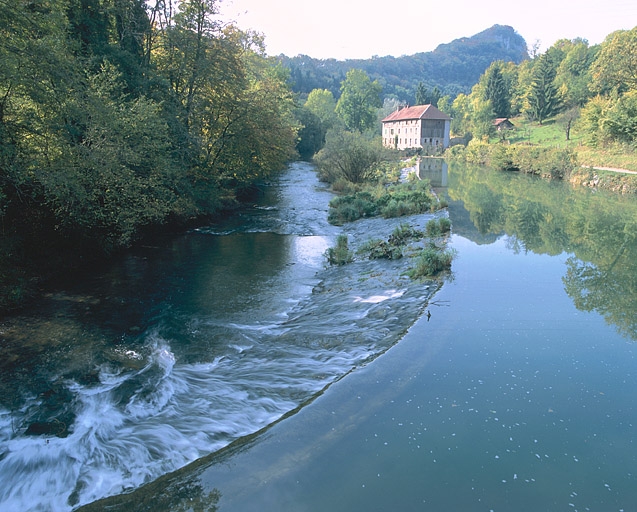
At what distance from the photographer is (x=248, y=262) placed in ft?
50.5

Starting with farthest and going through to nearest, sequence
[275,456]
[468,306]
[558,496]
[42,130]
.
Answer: [42,130] < [468,306] < [275,456] < [558,496]

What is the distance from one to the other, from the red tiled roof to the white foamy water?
81208mm

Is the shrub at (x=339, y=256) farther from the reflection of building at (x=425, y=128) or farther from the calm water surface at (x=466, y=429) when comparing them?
the reflection of building at (x=425, y=128)

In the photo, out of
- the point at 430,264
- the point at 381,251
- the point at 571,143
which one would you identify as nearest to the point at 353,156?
the point at 381,251

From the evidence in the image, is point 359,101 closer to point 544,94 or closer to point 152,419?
point 544,94

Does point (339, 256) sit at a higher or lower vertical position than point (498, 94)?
lower

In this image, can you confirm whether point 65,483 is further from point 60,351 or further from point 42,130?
point 42,130

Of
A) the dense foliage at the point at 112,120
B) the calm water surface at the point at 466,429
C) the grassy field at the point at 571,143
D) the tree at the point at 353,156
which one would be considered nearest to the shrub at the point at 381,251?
the calm water surface at the point at 466,429

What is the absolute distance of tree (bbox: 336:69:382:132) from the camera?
87.8 m

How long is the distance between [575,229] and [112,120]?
19601 millimetres

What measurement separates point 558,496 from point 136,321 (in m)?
8.92

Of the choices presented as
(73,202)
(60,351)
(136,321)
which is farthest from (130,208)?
(60,351)

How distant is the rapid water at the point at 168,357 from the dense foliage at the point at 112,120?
2127 millimetres

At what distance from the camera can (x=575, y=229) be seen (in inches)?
804
